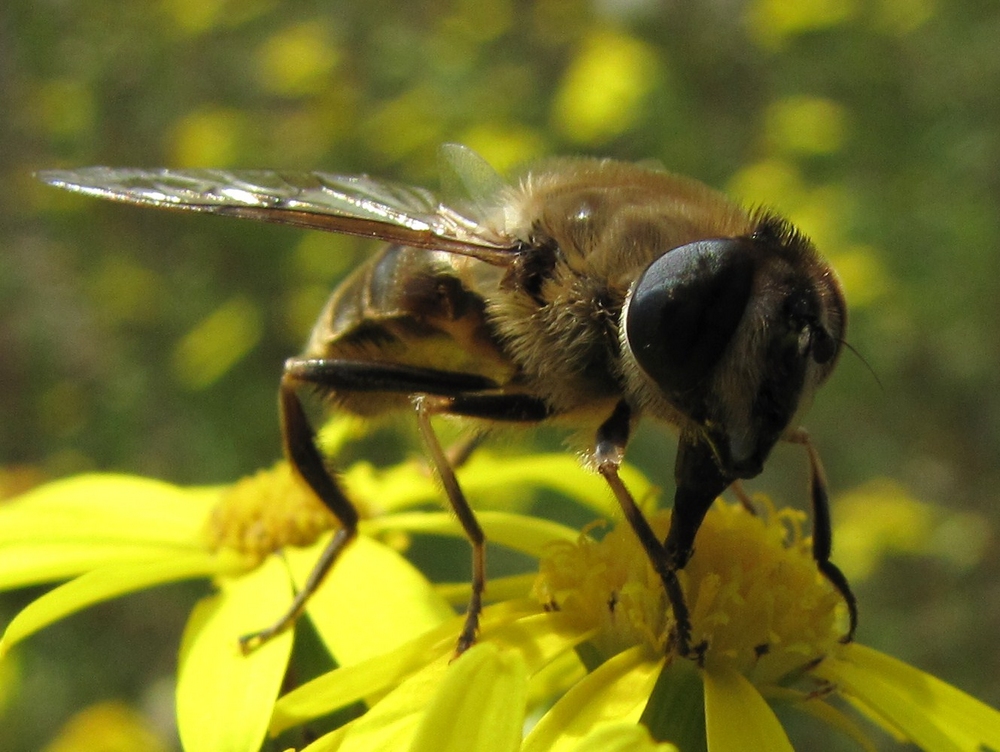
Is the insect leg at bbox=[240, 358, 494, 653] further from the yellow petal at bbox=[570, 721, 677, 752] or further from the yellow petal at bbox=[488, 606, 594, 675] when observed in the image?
the yellow petal at bbox=[570, 721, 677, 752]

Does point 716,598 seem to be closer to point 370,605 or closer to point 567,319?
point 567,319

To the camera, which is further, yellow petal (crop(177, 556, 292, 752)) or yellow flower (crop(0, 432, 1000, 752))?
yellow petal (crop(177, 556, 292, 752))

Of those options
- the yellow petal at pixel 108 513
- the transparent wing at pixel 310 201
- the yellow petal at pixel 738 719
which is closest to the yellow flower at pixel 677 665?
the yellow petal at pixel 738 719

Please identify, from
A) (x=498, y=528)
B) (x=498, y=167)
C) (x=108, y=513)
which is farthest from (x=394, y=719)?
(x=498, y=167)

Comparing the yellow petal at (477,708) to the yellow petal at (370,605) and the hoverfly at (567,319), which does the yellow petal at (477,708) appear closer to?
the hoverfly at (567,319)

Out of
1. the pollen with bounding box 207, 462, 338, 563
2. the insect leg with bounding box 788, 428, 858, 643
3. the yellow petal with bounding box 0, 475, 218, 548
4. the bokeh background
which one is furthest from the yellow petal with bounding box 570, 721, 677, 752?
the bokeh background

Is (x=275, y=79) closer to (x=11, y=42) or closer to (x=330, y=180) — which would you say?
(x=11, y=42)

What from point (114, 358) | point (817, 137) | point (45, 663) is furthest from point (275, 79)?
point (45, 663)
